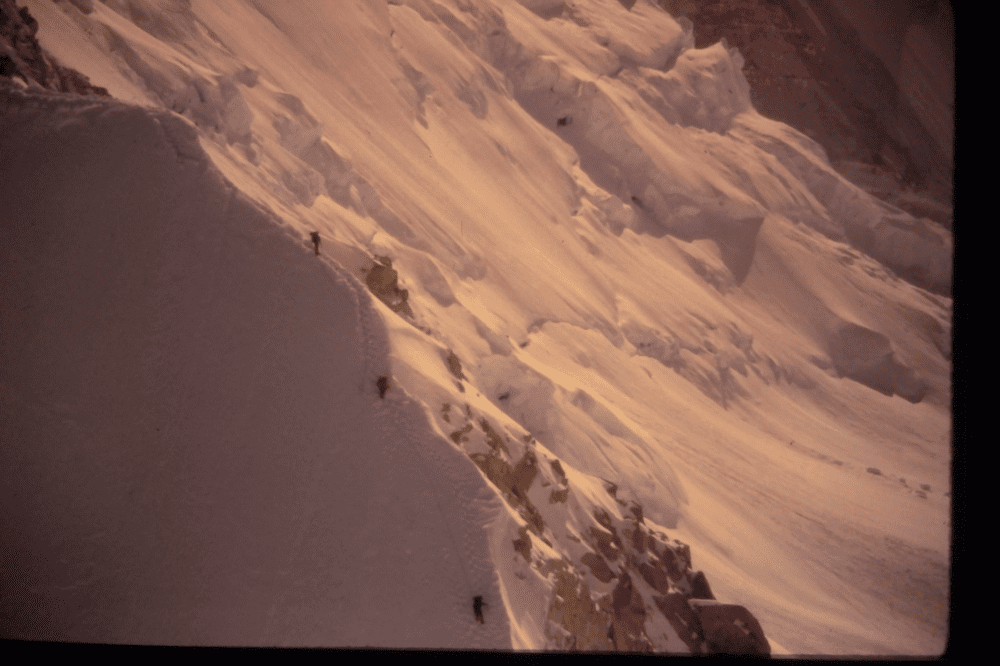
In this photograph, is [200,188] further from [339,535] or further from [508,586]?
[508,586]

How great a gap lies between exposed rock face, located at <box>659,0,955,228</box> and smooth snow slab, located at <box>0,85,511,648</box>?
1289 cm

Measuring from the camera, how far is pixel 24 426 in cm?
240

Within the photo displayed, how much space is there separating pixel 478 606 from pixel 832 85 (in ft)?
48.3

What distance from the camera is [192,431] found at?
2.45 metres

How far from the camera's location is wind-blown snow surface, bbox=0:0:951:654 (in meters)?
2.35

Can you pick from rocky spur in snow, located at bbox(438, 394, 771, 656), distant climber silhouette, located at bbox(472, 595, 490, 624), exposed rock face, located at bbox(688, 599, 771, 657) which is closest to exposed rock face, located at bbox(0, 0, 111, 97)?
rocky spur in snow, located at bbox(438, 394, 771, 656)

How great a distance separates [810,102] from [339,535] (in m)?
14.6

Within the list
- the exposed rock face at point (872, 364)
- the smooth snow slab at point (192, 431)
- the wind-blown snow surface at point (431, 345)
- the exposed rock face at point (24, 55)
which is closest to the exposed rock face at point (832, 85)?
the wind-blown snow surface at point (431, 345)

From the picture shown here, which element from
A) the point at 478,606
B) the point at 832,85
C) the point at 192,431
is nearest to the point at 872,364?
the point at 832,85

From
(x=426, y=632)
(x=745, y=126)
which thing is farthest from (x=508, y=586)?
(x=745, y=126)

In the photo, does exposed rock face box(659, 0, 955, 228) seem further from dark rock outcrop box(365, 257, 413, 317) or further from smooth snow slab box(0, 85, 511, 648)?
smooth snow slab box(0, 85, 511, 648)

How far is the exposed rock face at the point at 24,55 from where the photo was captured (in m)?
2.83

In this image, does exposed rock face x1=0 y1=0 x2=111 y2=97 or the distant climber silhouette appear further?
exposed rock face x1=0 y1=0 x2=111 y2=97

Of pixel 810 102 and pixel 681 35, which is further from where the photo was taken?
pixel 810 102
